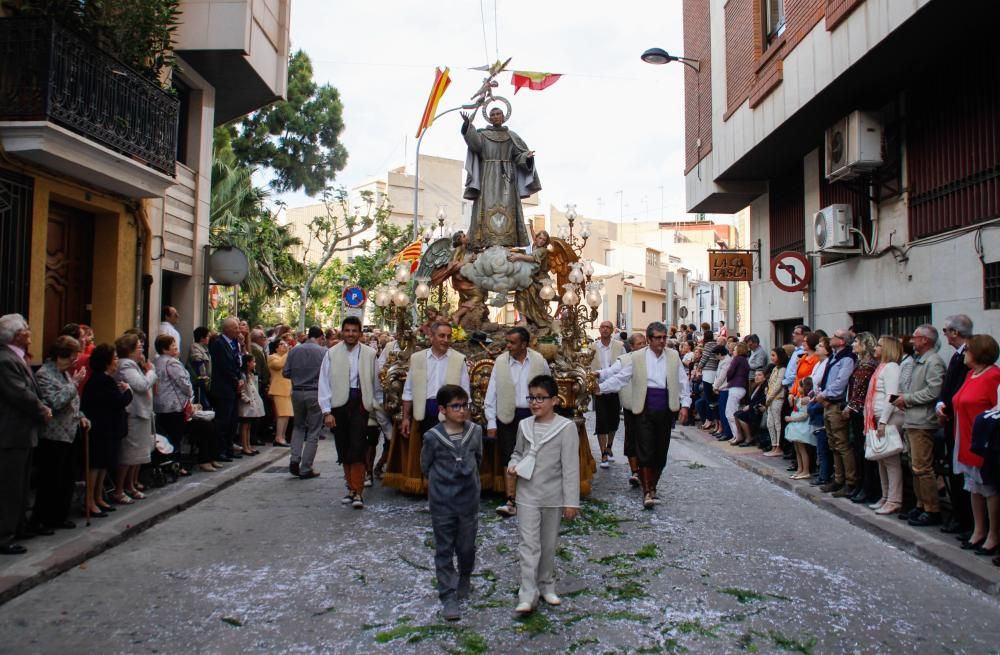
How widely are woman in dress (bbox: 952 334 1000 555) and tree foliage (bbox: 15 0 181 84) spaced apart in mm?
10545

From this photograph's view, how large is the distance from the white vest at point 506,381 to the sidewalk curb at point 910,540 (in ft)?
11.6

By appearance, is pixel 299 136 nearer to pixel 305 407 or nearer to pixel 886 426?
pixel 305 407

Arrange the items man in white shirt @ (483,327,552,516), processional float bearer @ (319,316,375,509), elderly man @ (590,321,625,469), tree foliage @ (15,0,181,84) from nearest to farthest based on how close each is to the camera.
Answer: man in white shirt @ (483,327,552,516) → processional float bearer @ (319,316,375,509) → tree foliage @ (15,0,181,84) → elderly man @ (590,321,625,469)

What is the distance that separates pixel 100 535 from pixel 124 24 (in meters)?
7.46

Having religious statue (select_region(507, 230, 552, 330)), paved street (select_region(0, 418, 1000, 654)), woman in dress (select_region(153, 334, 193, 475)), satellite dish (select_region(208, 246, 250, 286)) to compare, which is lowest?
paved street (select_region(0, 418, 1000, 654))

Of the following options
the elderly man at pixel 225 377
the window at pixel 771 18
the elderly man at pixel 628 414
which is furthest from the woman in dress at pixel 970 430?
the window at pixel 771 18

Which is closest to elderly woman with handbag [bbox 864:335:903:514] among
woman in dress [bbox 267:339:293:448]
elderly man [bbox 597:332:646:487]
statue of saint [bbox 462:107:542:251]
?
elderly man [bbox 597:332:646:487]

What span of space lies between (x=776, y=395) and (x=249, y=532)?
26.3ft

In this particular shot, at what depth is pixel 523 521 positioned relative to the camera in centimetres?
550

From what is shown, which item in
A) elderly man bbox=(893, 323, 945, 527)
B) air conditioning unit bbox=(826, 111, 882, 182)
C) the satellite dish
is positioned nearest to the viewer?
elderly man bbox=(893, 323, 945, 527)

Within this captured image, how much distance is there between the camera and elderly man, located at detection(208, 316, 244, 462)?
11.5 meters

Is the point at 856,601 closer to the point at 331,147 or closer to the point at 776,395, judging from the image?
the point at 776,395

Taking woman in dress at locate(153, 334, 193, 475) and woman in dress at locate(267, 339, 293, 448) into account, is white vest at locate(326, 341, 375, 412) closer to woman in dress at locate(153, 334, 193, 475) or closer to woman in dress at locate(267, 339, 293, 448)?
woman in dress at locate(153, 334, 193, 475)

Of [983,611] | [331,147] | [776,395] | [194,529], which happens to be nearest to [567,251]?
[776,395]
